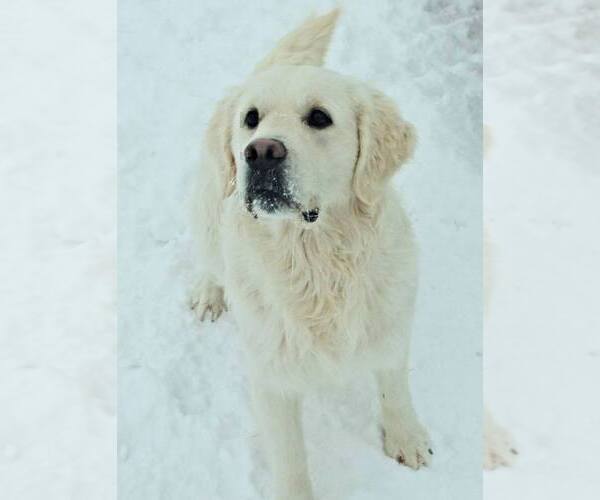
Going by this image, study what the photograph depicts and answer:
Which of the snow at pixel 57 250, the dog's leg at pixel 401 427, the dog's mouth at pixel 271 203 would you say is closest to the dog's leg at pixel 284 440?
the dog's leg at pixel 401 427

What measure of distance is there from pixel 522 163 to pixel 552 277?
0.75 metres

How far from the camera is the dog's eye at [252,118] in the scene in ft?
6.72

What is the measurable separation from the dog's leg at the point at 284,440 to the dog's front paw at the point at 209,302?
26.4 inches

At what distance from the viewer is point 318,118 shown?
1977 mm

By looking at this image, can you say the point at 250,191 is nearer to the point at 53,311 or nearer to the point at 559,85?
the point at 53,311

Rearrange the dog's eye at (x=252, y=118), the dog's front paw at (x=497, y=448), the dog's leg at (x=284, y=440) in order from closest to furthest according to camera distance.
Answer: the dog's eye at (x=252, y=118), the dog's leg at (x=284, y=440), the dog's front paw at (x=497, y=448)

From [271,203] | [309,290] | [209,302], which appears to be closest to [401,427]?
[309,290]

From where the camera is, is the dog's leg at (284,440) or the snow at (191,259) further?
the snow at (191,259)

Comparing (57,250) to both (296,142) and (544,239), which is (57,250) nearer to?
(296,142)

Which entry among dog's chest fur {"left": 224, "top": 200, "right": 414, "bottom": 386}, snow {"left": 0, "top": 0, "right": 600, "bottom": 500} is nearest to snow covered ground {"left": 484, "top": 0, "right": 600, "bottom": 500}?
snow {"left": 0, "top": 0, "right": 600, "bottom": 500}

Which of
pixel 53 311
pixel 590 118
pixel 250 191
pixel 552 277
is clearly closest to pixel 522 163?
pixel 590 118

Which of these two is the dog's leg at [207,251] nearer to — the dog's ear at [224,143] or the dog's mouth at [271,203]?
the dog's ear at [224,143]

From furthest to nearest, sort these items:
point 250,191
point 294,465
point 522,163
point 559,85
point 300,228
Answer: point 559,85 < point 522,163 < point 294,465 < point 300,228 < point 250,191

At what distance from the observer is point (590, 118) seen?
3697 millimetres
